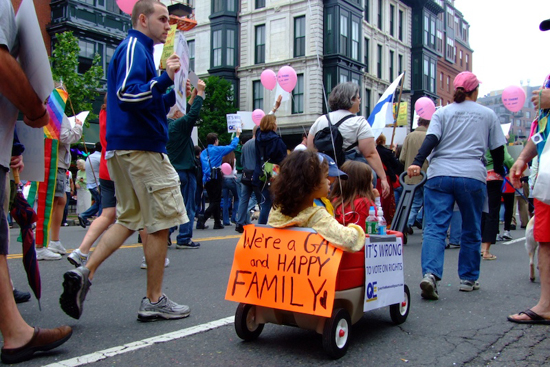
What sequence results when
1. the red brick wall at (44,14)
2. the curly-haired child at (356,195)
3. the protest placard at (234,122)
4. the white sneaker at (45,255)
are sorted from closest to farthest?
the curly-haired child at (356,195)
the white sneaker at (45,255)
the protest placard at (234,122)
the red brick wall at (44,14)

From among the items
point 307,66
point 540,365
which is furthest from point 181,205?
point 307,66

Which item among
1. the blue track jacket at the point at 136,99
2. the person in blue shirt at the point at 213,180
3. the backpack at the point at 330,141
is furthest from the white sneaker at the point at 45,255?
the person in blue shirt at the point at 213,180

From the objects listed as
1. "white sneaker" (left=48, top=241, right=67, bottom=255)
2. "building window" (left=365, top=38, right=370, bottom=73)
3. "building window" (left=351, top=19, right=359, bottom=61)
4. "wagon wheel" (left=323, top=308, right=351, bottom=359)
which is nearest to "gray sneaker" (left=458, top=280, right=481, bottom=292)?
"wagon wheel" (left=323, top=308, right=351, bottom=359)

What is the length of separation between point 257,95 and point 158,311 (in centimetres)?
3177

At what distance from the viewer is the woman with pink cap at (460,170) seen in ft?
15.3

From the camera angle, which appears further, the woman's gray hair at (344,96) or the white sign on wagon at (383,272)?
the woman's gray hair at (344,96)

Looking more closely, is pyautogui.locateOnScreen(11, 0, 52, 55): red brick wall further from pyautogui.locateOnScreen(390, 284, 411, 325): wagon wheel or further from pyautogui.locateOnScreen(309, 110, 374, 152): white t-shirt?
pyautogui.locateOnScreen(390, 284, 411, 325): wagon wheel

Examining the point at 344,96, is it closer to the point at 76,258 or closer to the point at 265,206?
the point at 76,258

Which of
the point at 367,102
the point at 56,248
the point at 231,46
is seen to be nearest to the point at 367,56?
the point at 367,102

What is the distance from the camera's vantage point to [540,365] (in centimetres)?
296

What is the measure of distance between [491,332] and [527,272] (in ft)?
9.68

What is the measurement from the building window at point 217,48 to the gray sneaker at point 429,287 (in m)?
32.8

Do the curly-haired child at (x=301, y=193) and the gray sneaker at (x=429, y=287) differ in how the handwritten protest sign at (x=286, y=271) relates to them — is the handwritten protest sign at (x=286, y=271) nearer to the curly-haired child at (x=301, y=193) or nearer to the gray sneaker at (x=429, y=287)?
the curly-haired child at (x=301, y=193)

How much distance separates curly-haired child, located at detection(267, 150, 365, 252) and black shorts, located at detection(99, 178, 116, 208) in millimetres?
3342
